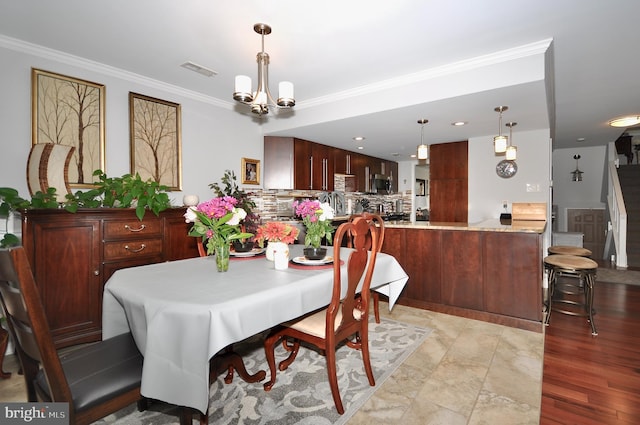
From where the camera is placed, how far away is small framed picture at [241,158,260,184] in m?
4.36

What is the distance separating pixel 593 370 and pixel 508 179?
10.8 ft

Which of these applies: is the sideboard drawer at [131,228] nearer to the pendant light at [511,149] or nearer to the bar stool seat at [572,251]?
the pendant light at [511,149]

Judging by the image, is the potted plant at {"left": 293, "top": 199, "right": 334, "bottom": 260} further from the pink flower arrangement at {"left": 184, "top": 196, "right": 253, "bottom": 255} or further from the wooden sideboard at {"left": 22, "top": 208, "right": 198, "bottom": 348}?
the wooden sideboard at {"left": 22, "top": 208, "right": 198, "bottom": 348}

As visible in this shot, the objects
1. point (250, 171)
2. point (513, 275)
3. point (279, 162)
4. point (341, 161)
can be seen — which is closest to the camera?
point (513, 275)

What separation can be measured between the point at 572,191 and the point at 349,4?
7874mm

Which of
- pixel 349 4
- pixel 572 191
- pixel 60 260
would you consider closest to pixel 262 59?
pixel 349 4

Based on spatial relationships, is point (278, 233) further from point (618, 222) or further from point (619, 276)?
point (618, 222)

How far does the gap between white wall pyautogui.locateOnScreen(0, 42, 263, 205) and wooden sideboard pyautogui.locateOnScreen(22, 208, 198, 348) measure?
2.03 ft

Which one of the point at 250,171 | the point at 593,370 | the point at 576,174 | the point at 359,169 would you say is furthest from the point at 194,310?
the point at 576,174

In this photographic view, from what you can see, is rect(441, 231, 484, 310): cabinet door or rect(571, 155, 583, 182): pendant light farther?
rect(571, 155, 583, 182): pendant light

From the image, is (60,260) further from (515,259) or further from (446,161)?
(446,161)

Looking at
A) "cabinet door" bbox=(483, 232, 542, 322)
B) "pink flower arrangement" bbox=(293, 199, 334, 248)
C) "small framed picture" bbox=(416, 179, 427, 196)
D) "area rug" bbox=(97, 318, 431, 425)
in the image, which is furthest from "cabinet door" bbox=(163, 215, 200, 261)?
"small framed picture" bbox=(416, 179, 427, 196)

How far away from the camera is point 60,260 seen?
7.84 ft

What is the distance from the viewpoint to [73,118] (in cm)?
283
